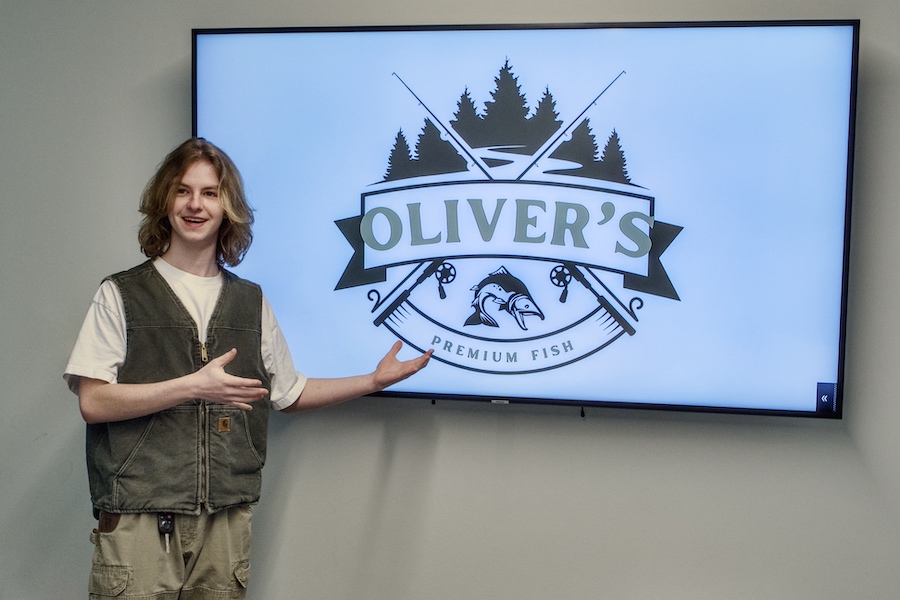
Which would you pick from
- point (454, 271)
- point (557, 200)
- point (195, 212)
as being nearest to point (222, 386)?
point (195, 212)

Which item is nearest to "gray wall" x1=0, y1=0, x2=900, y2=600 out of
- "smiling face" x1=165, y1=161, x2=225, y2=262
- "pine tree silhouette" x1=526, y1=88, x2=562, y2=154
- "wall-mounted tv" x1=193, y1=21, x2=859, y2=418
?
"wall-mounted tv" x1=193, y1=21, x2=859, y2=418

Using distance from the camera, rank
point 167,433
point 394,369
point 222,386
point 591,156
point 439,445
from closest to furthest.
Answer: point 222,386, point 167,433, point 394,369, point 591,156, point 439,445

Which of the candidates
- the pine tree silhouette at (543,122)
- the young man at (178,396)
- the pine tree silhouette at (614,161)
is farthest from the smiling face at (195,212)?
the pine tree silhouette at (614,161)

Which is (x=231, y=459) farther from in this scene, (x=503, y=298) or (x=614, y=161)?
(x=614, y=161)

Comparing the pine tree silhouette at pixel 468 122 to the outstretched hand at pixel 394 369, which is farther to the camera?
the pine tree silhouette at pixel 468 122

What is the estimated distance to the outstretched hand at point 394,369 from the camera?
1.97 m

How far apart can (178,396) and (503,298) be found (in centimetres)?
88

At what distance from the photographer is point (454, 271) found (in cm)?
212

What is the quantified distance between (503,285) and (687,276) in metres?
0.49

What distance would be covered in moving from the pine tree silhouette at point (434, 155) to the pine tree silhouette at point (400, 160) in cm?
2

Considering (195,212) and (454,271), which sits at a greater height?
(195,212)

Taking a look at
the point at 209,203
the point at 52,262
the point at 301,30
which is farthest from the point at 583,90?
the point at 52,262

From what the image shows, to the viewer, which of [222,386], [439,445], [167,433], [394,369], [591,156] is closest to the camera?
[222,386]

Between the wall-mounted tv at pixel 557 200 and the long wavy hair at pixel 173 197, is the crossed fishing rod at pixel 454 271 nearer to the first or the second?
the wall-mounted tv at pixel 557 200
